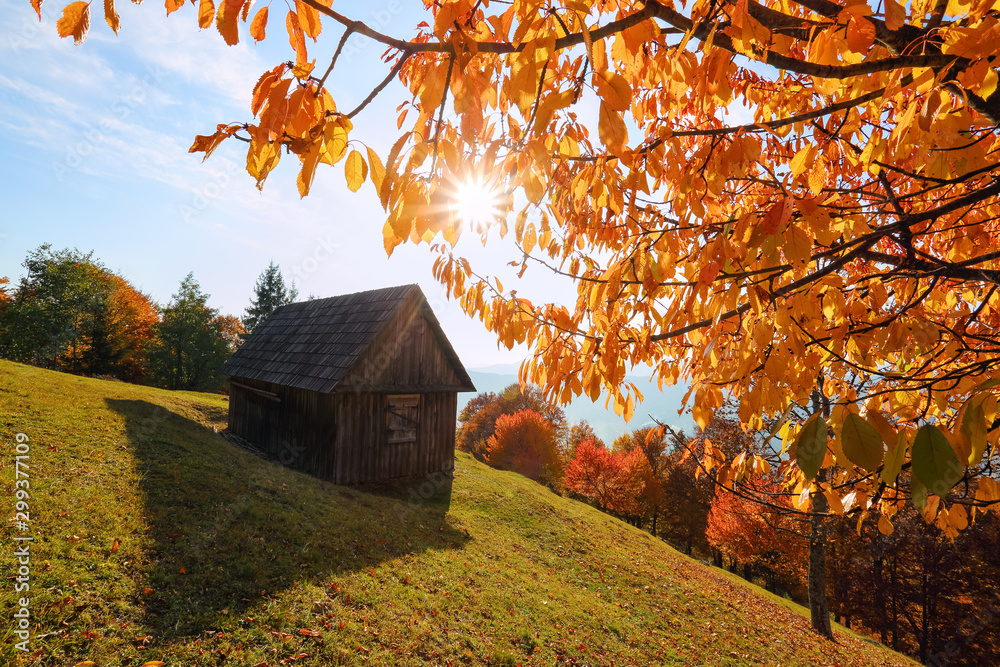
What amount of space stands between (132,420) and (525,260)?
11.0 metres

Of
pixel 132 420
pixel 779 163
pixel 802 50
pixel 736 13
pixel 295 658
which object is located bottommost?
pixel 295 658

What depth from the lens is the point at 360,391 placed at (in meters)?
11.2

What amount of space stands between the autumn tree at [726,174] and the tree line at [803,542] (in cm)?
115

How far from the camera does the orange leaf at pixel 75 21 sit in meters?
1.27

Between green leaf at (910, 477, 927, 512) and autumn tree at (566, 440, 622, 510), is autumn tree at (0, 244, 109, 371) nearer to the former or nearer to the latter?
autumn tree at (566, 440, 622, 510)

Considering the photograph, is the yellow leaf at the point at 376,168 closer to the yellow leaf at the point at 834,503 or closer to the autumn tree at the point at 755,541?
the yellow leaf at the point at 834,503

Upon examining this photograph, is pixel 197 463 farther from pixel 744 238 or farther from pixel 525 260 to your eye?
pixel 744 238

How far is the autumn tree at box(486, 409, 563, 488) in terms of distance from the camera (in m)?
31.8

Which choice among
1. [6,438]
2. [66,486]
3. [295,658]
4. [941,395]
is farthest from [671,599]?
[6,438]

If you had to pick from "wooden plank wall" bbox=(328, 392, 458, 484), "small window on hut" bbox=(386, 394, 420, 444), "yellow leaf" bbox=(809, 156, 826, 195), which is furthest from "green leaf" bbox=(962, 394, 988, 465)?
"small window on hut" bbox=(386, 394, 420, 444)

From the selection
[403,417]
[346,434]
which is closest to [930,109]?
[346,434]

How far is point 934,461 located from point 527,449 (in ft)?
106

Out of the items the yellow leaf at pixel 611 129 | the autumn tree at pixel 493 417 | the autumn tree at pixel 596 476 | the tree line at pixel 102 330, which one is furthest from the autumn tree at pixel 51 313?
the yellow leaf at pixel 611 129

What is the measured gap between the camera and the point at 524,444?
3234 cm
